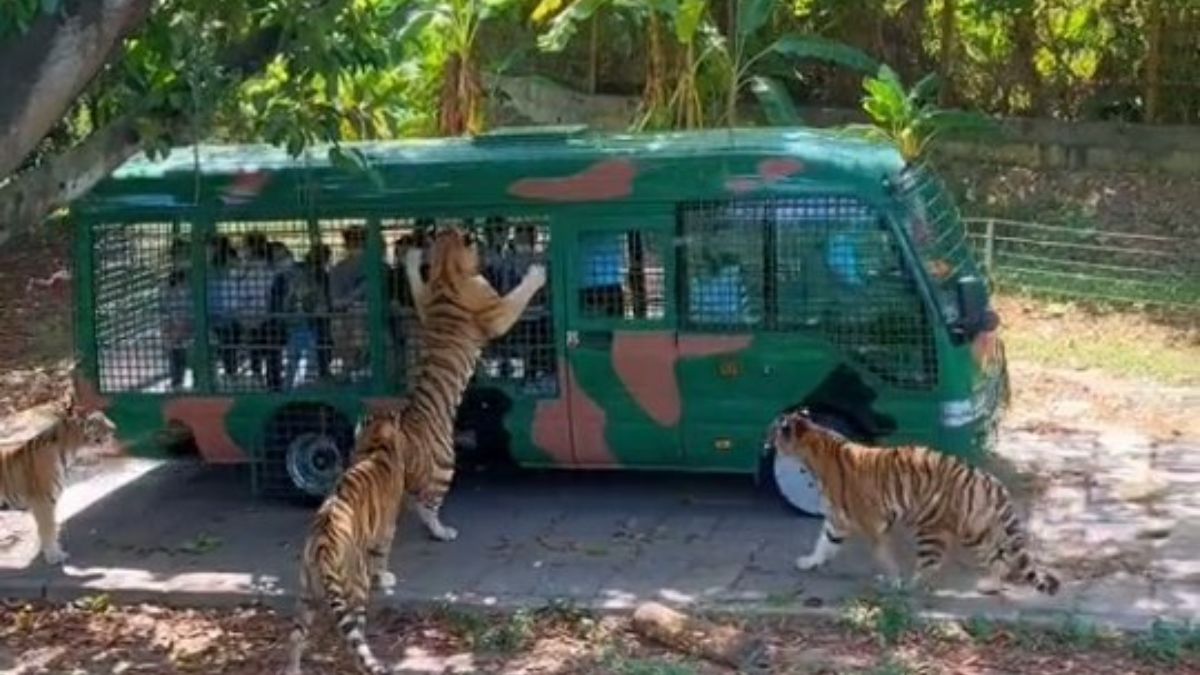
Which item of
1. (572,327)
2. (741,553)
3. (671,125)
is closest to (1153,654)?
(741,553)

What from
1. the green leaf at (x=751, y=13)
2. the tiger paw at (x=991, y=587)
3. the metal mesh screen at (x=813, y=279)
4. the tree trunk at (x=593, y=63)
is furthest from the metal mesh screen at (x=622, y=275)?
the tree trunk at (x=593, y=63)

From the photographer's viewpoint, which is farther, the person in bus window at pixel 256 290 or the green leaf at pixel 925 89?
the green leaf at pixel 925 89

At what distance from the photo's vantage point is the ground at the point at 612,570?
7.72m

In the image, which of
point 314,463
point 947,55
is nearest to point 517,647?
point 314,463

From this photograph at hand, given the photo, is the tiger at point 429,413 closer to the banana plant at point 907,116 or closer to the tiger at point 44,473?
the tiger at point 44,473

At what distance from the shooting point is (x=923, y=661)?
7504 mm

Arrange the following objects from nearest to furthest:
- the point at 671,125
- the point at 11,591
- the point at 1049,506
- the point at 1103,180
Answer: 1. the point at 11,591
2. the point at 1049,506
3. the point at 671,125
4. the point at 1103,180

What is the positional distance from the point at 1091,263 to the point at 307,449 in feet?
26.5

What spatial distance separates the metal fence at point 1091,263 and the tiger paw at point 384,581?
7.41m

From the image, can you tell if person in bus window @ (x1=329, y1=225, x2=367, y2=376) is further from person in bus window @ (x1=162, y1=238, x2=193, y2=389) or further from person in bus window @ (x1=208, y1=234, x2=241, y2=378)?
person in bus window @ (x1=162, y1=238, x2=193, y2=389)

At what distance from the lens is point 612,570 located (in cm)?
876

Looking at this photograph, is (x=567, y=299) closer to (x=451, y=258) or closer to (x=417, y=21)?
(x=451, y=258)

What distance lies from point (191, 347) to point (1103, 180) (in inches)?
414

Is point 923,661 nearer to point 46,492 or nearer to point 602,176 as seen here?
point 602,176
